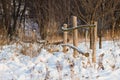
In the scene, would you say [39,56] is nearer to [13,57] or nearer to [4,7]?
[13,57]

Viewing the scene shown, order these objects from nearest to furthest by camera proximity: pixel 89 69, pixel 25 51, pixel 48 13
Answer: pixel 89 69 < pixel 25 51 < pixel 48 13

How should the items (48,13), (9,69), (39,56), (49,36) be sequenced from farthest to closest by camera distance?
(48,13) → (49,36) → (39,56) → (9,69)

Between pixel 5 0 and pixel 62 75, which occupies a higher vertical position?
pixel 5 0

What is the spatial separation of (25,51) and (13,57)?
124 centimetres

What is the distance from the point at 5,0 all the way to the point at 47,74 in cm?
1972

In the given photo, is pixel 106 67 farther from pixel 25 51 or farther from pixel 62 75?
pixel 25 51

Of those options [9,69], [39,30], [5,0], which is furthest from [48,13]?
[9,69]

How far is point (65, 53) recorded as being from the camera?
11.4 meters

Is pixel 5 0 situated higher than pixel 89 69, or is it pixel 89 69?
pixel 5 0

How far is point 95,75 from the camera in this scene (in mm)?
7875

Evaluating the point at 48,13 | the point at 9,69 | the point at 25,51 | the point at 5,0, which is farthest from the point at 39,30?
the point at 9,69

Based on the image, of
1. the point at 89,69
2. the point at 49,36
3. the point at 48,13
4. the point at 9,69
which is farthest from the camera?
the point at 48,13

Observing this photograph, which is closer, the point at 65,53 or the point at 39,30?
the point at 65,53

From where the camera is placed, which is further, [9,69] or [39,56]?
[39,56]
